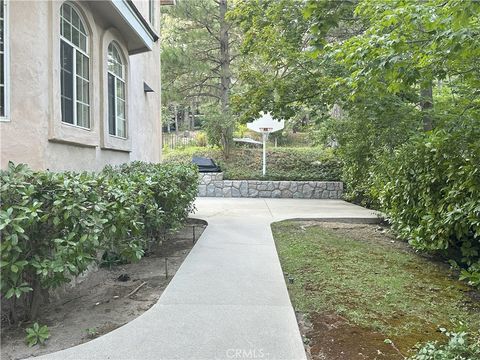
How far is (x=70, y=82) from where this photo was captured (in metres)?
5.47

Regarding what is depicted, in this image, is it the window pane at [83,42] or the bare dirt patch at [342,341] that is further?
the window pane at [83,42]

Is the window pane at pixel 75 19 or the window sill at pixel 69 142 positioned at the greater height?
the window pane at pixel 75 19

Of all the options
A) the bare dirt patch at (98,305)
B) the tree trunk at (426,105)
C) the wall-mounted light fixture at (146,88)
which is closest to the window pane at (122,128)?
the wall-mounted light fixture at (146,88)

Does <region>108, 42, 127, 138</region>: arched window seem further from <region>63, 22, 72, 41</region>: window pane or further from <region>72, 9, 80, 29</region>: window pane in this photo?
<region>63, 22, 72, 41</region>: window pane

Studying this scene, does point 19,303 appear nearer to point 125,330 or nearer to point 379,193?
point 125,330

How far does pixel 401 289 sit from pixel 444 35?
9.06 ft

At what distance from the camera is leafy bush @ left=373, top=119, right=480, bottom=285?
15.5 feet

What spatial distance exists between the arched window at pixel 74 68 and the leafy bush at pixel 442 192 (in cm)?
505

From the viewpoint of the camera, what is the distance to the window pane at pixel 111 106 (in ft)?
23.2

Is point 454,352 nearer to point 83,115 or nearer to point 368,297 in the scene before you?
point 368,297

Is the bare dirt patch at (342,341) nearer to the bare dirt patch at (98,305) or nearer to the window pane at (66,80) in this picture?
the bare dirt patch at (98,305)

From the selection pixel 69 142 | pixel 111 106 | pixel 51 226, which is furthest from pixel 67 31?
pixel 51 226

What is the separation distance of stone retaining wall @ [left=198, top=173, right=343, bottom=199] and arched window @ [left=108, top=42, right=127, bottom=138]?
710 cm

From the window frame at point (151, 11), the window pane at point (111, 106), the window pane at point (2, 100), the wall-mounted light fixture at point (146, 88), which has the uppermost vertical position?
the window frame at point (151, 11)
